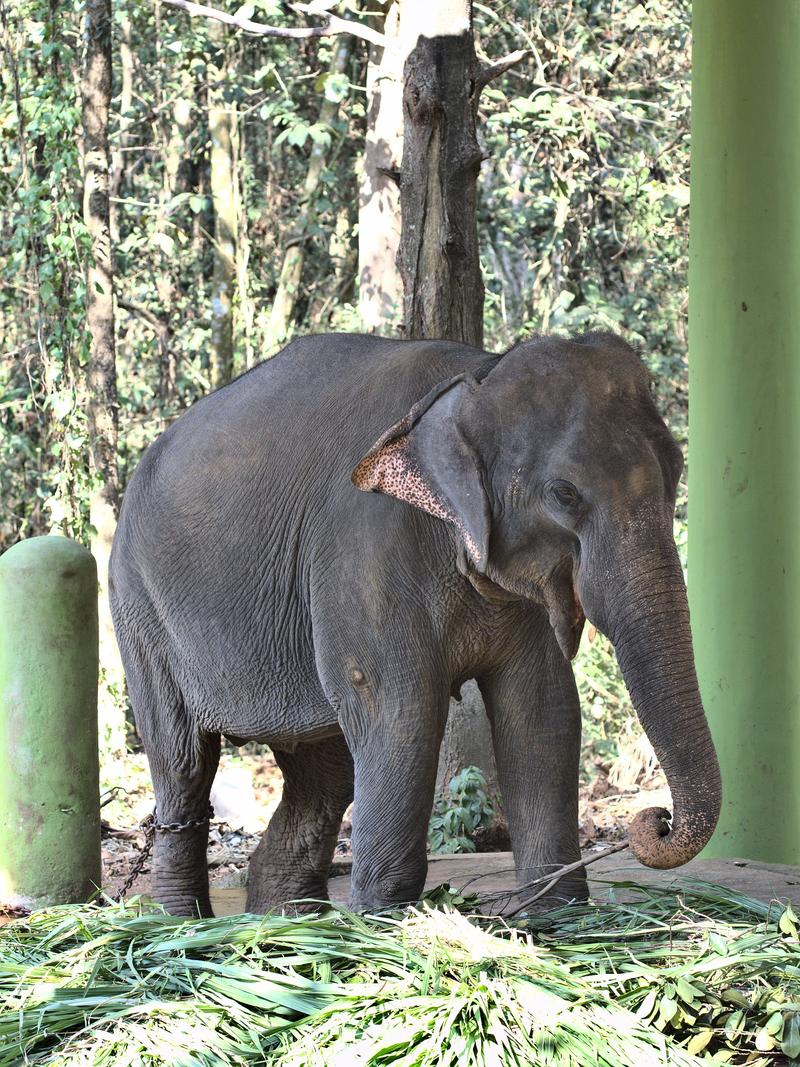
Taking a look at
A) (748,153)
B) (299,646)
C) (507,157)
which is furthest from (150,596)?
(507,157)

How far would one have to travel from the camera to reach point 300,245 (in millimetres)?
14211

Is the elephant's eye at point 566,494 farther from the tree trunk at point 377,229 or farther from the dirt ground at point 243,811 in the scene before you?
the tree trunk at point 377,229

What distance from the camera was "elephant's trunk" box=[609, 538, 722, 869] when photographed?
3791 millimetres

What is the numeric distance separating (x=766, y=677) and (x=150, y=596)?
2.51 metres

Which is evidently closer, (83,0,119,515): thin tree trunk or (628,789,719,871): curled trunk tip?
(628,789,719,871): curled trunk tip

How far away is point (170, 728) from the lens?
5410 millimetres

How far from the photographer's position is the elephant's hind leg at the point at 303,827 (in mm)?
5641

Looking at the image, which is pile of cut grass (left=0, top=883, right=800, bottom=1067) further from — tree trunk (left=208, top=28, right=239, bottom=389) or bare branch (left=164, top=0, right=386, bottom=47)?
tree trunk (left=208, top=28, right=239, bottom=389)

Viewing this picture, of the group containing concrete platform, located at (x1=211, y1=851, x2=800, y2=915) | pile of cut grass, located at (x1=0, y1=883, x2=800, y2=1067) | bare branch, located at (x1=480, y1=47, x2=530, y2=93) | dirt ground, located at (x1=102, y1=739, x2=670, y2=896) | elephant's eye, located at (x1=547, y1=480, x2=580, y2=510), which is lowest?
dirt ground, located at (x1=102, y1=739, x2=670, y2=896)

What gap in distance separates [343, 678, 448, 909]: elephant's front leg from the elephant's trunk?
2.11 ft

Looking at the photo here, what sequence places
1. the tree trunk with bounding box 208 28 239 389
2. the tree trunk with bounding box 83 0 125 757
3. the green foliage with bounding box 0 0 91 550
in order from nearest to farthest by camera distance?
the green foliage with bounding box 0 0 91 550, the tree trunk with bounding box 83 0 125 757, the tree trunk with bounding box 208 28 239 389

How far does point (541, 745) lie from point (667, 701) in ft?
2.39

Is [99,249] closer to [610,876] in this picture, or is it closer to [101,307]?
[101,307]

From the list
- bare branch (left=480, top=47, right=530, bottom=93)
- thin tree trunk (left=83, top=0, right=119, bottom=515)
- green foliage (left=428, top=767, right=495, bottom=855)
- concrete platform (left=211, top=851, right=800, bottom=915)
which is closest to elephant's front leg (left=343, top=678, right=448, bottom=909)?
concrete platform (left=211, top=851, right=800, bottom=915)
